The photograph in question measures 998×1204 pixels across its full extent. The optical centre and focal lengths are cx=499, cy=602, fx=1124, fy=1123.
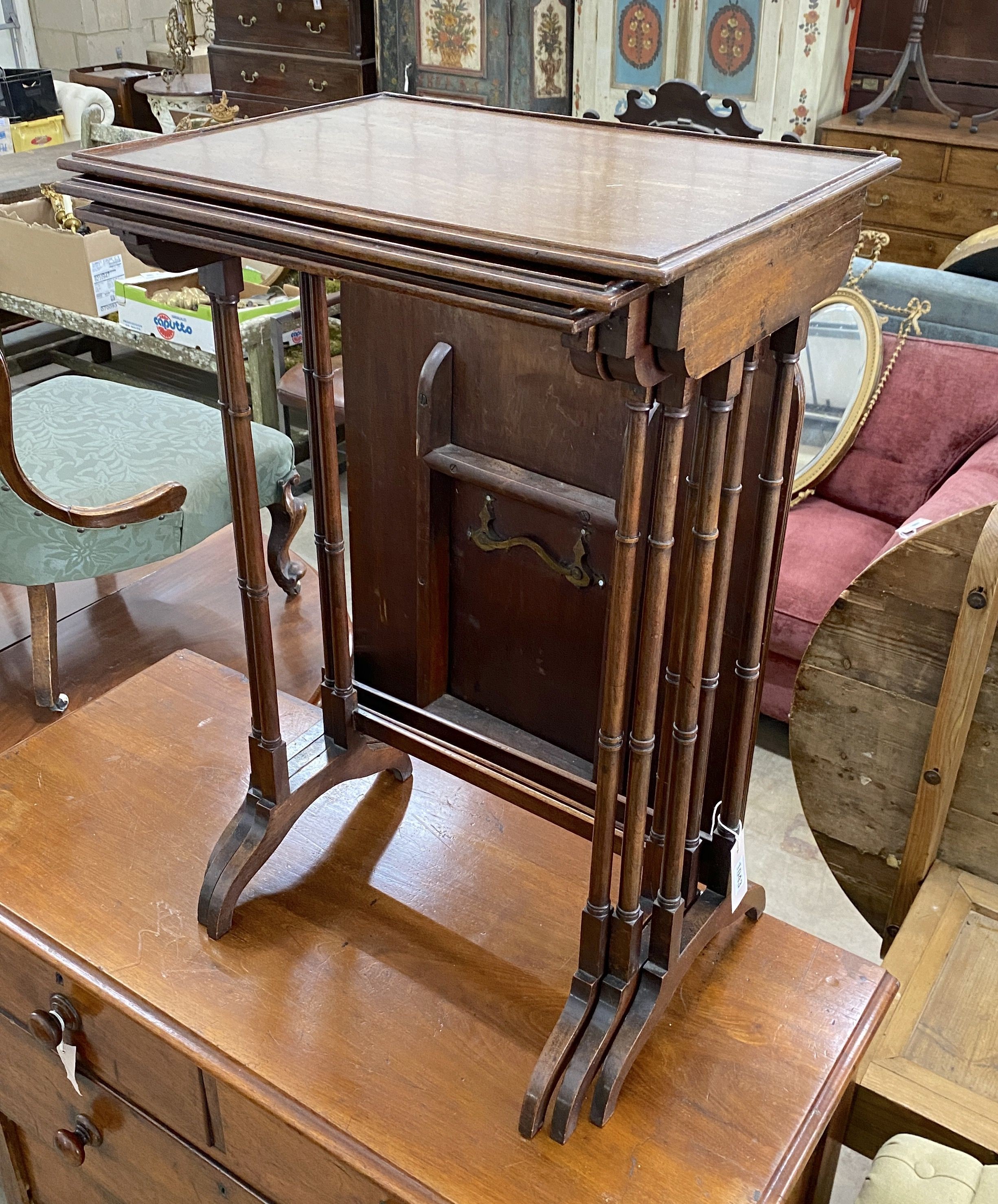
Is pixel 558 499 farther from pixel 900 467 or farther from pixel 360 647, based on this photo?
pixel 900 467

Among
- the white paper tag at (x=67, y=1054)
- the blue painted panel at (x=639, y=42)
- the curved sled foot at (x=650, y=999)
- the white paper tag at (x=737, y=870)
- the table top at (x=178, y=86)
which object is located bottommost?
the white paper tag at (x=67, y=1054)

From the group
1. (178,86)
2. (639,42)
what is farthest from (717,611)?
(178,86)

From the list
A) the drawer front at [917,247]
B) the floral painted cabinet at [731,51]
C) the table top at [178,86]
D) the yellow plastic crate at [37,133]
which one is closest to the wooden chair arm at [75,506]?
the floral painted cabinet at [731,51]

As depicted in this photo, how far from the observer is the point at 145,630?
2.36 m

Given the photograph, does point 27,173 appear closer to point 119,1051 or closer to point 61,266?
point 61,266

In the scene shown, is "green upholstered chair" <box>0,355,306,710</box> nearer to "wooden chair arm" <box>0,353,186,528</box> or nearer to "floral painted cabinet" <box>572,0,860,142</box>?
"wooden chair arm" <box>0,353,186,528</box>

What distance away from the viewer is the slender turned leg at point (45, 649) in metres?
2.01

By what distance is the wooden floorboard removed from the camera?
2.17 m

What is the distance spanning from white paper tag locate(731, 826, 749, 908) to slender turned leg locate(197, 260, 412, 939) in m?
0.49

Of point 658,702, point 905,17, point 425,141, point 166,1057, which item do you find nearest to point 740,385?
point 425,141

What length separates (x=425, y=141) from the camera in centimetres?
111

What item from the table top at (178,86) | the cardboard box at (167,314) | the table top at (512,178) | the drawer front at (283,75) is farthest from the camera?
the table top at (178,86)

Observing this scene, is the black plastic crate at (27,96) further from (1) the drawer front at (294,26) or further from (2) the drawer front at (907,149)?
(2) the drawer front at (907,149)

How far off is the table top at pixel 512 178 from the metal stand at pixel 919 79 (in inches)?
154
